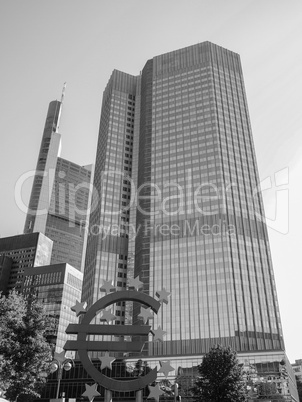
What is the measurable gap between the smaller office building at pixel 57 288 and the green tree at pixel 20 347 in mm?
118157

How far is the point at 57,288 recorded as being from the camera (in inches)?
6639

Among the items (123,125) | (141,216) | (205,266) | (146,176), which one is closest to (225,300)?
(205,266)

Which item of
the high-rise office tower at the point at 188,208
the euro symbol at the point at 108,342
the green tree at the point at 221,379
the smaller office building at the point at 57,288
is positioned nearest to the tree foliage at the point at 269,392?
the high-rise office tower at the point at 188,208

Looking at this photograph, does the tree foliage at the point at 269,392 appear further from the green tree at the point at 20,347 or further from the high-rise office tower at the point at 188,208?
the green tree at the point at 20,347

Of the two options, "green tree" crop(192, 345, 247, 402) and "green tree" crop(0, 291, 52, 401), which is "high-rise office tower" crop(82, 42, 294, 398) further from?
"green tree" crop(0, 291, 52, 401)

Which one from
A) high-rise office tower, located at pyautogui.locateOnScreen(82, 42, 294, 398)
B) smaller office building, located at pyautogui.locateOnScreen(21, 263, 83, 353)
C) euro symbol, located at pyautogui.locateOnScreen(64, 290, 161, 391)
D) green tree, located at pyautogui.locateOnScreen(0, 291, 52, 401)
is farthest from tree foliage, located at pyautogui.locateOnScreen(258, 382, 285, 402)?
smaller office building, located at pyautogui.locateOnScreen(21, 263, 83, 353)

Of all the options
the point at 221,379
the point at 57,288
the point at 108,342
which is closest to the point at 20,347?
the point at 108,342

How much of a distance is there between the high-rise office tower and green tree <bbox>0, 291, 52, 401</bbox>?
6461 centimetres

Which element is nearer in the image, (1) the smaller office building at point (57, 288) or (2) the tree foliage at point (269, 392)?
(2) the tree foliage at point (269, 392)

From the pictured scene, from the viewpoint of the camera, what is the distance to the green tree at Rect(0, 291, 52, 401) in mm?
40906

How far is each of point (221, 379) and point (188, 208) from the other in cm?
A: 7641

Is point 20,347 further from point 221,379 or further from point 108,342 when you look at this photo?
point 221,379

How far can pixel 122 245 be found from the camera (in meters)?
141

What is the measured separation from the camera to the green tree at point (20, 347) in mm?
40906
